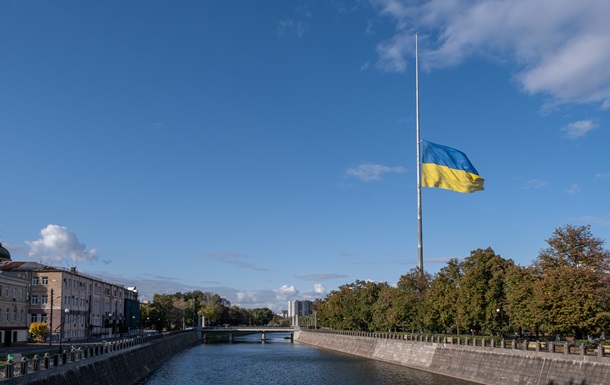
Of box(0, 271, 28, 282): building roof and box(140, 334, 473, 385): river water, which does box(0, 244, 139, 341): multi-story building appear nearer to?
box(0, 271, 28, 282): building roof

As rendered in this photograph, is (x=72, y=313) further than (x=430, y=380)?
Yes

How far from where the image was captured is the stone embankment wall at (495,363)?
46.7 m

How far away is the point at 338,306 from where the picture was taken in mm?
156500

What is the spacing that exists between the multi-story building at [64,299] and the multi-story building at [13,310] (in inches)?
154

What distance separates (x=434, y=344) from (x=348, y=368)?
A: 14.4m

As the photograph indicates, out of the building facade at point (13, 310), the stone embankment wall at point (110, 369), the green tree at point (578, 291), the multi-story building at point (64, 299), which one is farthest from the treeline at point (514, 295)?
the building facade at point (13, 310)

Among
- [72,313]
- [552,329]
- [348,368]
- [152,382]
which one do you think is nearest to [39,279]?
[72,313]

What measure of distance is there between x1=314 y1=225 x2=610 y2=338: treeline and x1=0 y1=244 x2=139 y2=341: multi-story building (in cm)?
5568

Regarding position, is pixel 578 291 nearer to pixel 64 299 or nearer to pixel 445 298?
pixel 445 298

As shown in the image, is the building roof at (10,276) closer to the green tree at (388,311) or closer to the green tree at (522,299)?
the green tree at (388,311)

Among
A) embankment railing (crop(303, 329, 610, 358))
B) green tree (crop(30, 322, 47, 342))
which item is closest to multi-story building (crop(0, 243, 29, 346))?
green tree (crop(30, 322, 47, 342))

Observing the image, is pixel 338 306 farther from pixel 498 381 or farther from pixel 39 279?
pixel 498 381

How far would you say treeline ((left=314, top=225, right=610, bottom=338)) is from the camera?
55562 millimetres

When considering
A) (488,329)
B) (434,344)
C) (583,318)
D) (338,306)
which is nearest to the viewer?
(583,318)
